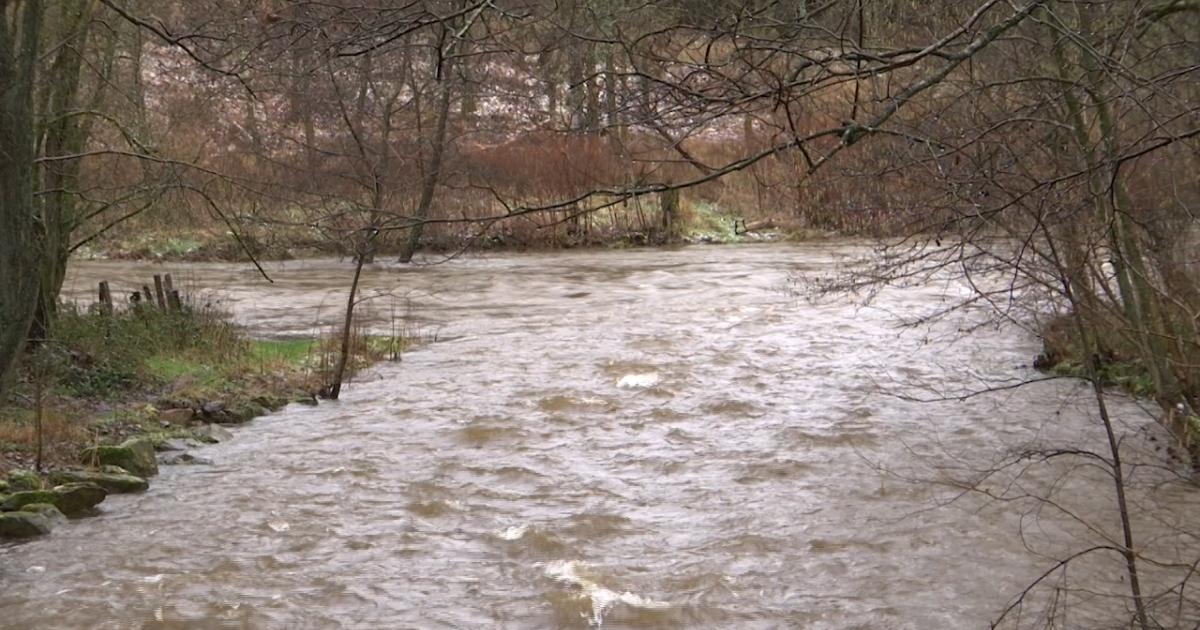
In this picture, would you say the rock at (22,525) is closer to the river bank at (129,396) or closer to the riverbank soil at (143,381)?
the river bank at (129,396)

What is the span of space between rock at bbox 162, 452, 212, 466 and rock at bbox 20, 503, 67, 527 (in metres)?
1.55

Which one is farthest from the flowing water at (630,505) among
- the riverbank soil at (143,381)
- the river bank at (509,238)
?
the river bank at (509,238)

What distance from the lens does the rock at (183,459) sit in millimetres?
9867

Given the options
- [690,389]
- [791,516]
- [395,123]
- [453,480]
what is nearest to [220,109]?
[395,123]

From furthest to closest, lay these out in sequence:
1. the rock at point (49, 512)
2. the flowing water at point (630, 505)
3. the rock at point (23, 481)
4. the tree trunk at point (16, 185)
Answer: the rock at point (23, 481) → the rock at point (49, 512) → the flowing water at point (630, 505) → the tree trunk at point (16, 185)

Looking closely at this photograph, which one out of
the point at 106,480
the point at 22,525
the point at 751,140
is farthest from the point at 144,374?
the point at 751,140

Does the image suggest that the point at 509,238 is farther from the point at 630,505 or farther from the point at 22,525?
the point at 22,525

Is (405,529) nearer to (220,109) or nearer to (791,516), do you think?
(791,516)

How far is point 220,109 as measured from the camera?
27.0 m

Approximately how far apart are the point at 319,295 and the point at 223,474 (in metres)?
11.3

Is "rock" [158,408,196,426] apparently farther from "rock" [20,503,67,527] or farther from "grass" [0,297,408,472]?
"rock" [20,503,67,527]

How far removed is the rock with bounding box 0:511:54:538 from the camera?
25.8ft

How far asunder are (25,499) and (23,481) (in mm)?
353

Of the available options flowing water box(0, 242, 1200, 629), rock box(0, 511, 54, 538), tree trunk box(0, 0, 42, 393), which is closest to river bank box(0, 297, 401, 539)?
rock box(0, 511, 54, 538)
